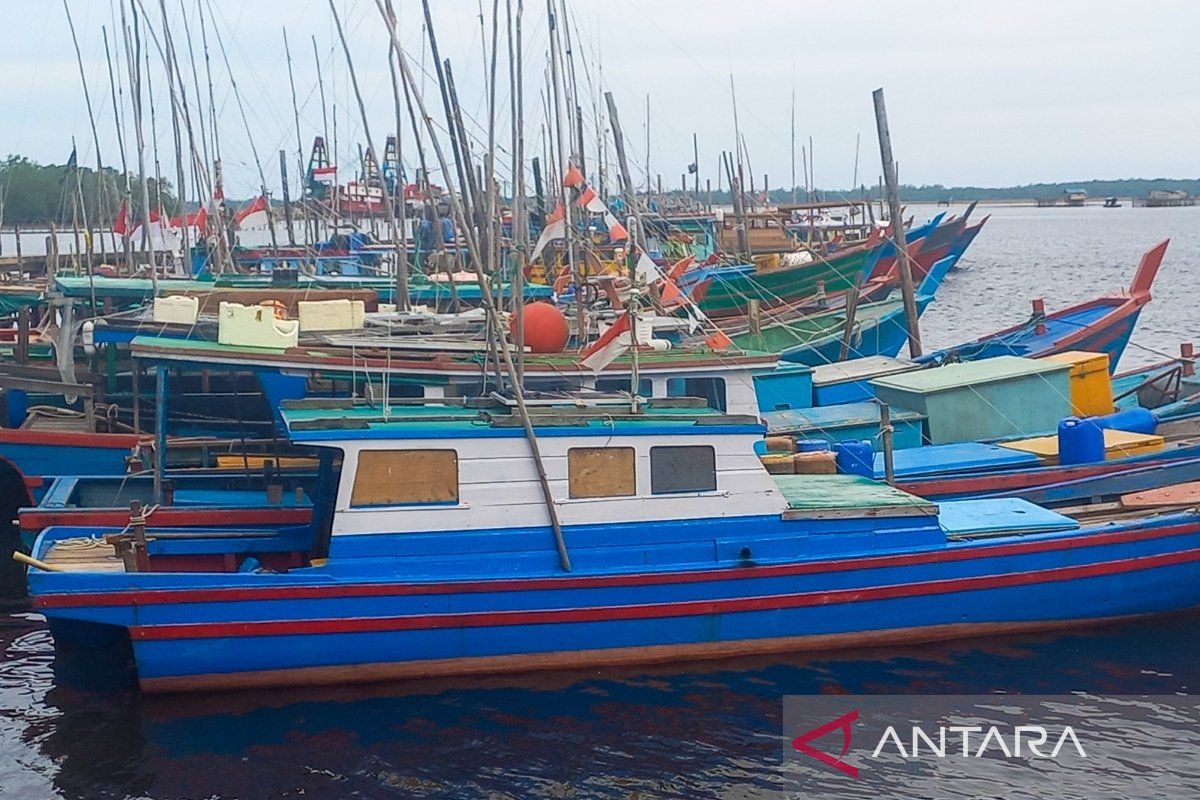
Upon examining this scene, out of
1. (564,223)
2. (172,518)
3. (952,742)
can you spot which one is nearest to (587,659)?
(952,742)

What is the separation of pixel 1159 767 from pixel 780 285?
78.3ft

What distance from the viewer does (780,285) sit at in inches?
1313

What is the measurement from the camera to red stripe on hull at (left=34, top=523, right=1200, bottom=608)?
11.0 m

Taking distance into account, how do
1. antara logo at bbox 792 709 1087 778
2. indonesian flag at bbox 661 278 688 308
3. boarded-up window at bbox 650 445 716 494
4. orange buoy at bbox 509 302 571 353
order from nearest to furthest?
antara logo at bbox 792 709 1087 778 < boarded-up window at bbox 650 445 716 494 < orange buoy at bbox 509 302 571 353 < indonesian flag at bbox 661 278 688 308

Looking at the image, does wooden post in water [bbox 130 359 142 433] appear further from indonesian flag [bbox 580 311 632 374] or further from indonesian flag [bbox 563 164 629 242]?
indonesian flag [bbox 563 164 629 242]

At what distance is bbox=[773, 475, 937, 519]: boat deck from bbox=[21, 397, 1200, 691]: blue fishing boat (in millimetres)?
46

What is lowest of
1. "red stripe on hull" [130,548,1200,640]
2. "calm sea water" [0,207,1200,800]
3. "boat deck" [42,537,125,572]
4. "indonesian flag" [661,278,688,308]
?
"calm sea water" [0,207,1200,800]

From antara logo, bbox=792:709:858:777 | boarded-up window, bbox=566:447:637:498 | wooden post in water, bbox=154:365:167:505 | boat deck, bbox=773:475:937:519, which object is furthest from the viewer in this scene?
wooden post in water, bbox=154:365:167:505

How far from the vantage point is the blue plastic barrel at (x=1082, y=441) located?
14.9 metres

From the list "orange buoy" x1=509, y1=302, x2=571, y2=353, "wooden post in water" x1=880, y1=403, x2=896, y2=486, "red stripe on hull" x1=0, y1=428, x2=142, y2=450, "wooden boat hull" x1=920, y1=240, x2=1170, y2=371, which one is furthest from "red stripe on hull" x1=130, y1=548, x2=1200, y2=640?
"wooden boat hull" x1=920, y1=240, x2=1170, y2=371

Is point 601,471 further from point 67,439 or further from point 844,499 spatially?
point 67,439

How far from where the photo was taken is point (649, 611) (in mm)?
11961

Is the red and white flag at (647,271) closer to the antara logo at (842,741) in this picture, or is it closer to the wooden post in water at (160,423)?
the wooden post in water at (160,423)

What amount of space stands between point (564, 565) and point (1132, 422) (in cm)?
928
